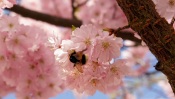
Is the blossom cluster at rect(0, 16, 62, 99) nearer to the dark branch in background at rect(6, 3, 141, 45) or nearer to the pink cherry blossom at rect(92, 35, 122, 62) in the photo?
the pink cherry blossom at rect(92, 35, 122, 62)

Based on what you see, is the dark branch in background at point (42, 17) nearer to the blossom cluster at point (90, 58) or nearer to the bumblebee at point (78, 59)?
the blossom cluster at point (90, 58)

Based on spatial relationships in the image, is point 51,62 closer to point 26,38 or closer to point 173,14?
point 26,38

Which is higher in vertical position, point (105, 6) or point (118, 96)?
point (105, 6)

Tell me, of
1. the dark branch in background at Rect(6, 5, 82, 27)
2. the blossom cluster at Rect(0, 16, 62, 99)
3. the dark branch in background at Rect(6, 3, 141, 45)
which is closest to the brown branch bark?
the blossom cluster at Rect(0, 16, 62, 99)

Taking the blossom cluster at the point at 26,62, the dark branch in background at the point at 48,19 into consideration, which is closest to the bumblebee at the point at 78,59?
the blossom cluster at the point at 26,62

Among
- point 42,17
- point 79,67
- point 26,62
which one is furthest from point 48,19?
point 79,67

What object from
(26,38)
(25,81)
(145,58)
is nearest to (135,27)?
(26,38)

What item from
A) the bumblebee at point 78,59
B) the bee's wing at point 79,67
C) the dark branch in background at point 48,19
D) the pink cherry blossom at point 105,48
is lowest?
the bee's wing at point 79,67
